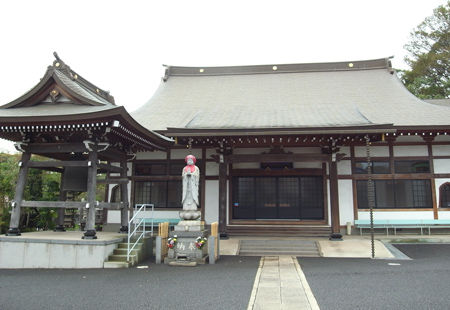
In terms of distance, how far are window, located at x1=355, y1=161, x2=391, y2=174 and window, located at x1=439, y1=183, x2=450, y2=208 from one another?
2003mm

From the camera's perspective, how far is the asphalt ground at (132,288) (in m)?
5.39

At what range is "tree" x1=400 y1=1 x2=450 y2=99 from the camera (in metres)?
22.5

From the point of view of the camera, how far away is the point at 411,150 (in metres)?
12.2

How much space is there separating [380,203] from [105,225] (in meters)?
10.8

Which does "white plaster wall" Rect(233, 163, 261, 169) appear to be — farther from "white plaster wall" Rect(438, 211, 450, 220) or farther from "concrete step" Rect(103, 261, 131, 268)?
"white plaster wall" Rect(438, 211, 450, 220)

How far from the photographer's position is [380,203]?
12.1m

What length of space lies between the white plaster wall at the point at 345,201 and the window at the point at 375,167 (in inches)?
24.1

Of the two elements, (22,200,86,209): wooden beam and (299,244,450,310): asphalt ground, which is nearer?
(299,244,450,310): asphalt ground

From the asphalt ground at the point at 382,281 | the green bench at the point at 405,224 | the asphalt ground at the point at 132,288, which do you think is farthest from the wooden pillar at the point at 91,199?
the green bench at the point at 405,224

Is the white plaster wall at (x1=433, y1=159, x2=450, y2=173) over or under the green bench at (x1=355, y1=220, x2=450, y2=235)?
over

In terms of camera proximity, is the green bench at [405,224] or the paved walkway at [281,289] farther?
the green bench at [405,224]

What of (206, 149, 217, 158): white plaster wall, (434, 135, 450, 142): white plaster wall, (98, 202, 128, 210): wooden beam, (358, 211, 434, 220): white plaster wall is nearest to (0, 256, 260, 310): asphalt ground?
(98, 202, 128, 210): wooden beam

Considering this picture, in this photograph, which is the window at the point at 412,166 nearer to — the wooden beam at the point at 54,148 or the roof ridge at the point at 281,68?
the roof ridge at the point at 281,68

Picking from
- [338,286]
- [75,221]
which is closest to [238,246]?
[338,286]
